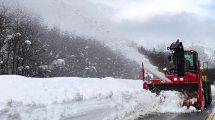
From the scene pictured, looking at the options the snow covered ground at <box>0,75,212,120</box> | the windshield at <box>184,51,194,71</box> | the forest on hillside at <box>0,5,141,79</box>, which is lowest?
the snow covered ground at <box>0,75,212,120</box>

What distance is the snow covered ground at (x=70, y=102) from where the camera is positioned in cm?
986

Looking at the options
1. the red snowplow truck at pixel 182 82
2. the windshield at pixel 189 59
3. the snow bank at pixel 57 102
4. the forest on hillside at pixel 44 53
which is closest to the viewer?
the snow bank at pixel 57 102

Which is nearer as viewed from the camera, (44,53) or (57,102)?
(57,102)

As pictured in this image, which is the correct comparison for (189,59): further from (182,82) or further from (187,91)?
(187,91)

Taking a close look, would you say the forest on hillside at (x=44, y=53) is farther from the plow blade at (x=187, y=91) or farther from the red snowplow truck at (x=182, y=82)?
the plow blade at (x=187, y=91)

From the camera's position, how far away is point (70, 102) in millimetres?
12164

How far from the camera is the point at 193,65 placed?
20.8 metres


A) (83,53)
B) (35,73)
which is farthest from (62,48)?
(35,73)

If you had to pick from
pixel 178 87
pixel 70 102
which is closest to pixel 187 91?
pixel 178 87

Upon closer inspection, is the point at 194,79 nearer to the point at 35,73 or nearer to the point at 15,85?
the point at 15,85

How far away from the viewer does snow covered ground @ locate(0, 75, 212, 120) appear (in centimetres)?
986

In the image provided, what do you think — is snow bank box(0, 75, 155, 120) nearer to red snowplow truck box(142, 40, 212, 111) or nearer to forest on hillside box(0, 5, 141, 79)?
red snowplow truck box(142, 40, 212, 111)

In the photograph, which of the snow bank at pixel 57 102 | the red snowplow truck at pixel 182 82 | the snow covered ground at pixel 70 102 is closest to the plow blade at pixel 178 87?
the red snowplow truck at pixel 182 82

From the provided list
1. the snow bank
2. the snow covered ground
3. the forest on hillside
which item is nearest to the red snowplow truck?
the snow covered ground
